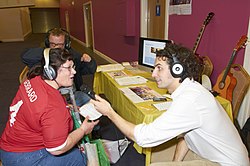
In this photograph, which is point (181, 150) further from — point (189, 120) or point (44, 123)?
point (44, 123)

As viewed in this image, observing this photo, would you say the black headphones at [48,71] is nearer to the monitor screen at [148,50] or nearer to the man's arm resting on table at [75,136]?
the man's arm resting on table at [75,136]

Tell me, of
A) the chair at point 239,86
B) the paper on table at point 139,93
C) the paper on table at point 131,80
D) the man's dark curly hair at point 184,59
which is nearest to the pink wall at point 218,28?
the chair at point 239,86

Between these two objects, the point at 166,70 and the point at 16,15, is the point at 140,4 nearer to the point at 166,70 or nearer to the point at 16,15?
the point at 166,70

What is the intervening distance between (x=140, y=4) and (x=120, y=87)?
8.98ft

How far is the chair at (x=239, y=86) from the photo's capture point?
201 centimetres

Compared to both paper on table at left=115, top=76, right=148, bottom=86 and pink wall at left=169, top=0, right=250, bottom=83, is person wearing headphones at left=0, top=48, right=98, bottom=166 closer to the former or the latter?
paper on table at left=115, top=76, right=148, bottom=86

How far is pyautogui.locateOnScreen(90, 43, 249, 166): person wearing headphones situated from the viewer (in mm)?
1044

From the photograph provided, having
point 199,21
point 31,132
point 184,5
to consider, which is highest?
point 184,5

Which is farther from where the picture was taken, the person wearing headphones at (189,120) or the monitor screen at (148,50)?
the monitor screen at (148,50)

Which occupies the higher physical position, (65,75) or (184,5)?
(184,5)

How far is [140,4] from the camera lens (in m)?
4.26

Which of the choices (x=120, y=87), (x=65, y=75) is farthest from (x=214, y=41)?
(x=65, y=75)

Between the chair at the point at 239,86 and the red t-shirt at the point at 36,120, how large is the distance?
5.15 feet

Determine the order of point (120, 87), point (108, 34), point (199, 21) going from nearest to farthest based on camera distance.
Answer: point (120, 87), point (199, 21), point (108, 34)
